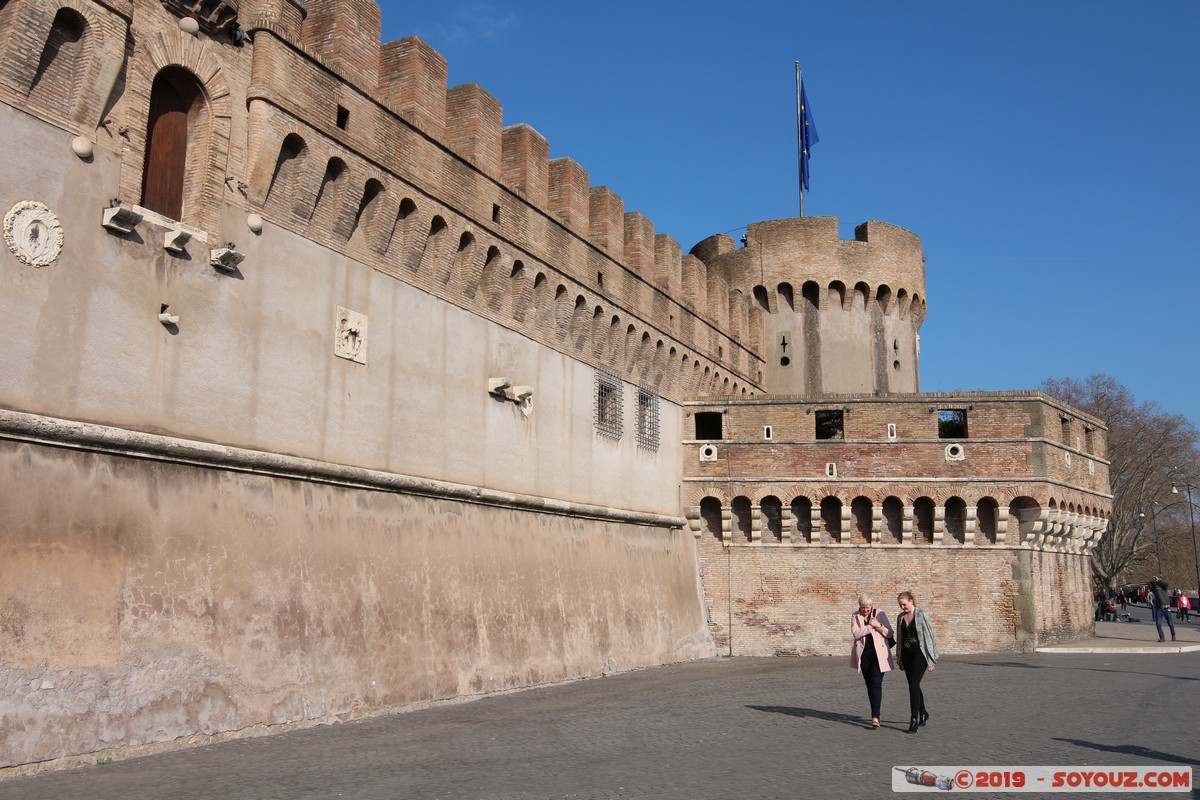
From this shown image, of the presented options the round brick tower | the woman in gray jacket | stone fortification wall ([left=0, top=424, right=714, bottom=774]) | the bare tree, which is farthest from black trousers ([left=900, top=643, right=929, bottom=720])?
the bare tree

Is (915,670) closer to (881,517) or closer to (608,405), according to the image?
(608,405)

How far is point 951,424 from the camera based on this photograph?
21.4 metres

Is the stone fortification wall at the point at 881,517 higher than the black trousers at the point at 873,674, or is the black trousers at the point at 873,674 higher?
the stone fortification wall at the point at 881,517

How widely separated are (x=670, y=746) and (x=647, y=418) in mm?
11120

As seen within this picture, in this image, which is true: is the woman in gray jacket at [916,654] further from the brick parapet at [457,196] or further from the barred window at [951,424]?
the barred window at [951,424]

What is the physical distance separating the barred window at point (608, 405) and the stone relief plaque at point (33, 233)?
10.4 metres

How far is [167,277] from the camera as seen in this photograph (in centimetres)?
975

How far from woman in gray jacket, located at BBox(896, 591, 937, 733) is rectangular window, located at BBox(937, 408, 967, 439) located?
11.5 meters

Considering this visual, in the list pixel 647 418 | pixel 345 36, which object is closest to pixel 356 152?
pixel 345 36

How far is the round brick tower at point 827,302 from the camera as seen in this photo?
83.8 ft

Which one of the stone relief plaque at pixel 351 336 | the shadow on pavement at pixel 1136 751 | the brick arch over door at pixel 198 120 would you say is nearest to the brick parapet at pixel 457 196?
the brick arch over door at pixel 198 120

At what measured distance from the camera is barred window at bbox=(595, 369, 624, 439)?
18.1 m

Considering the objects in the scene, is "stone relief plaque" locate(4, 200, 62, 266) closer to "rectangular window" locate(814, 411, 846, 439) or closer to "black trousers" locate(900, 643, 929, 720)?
"black trousers" locate(900, 643, 929, 720)

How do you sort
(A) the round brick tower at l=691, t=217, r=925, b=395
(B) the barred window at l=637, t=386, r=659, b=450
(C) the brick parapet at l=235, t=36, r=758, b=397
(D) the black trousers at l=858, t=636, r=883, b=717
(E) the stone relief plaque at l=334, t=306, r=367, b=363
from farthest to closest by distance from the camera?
(A) the round brick tower at l=691, t=217, r=925, b=395, (B) the barred window at l=637, t=386, r=659, b=450, (E) the stone relief plaque at l=334, t=306, r=367, b=363, (C) the brick parapet at l=235, t=36, r=758, b=397, (D) the black trousers at l=858, t=636, r=883, b=717
